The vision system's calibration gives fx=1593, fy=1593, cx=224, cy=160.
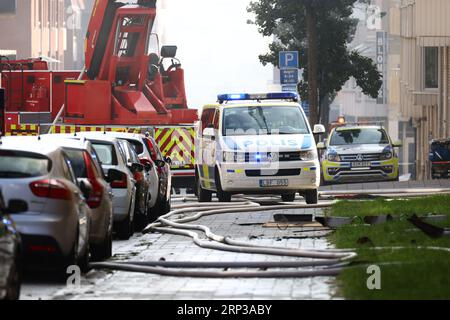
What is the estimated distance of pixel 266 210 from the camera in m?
27.3

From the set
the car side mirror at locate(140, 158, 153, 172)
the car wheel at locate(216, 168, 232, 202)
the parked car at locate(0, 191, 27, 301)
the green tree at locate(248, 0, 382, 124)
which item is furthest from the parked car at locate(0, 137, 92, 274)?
the green tree at locate(248, 0, 382, 124)

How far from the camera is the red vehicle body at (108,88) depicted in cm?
3881

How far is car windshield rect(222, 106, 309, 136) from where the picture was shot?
30.0 meters

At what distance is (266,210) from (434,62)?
40148 millimetres

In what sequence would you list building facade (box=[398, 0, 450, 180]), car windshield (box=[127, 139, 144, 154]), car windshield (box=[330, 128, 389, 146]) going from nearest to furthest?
car windshield (box=[127, 139, 144, 154]), car windshield (box=[330, 128, 389, 146]), building facade (box=[398, 0, 450, 180])

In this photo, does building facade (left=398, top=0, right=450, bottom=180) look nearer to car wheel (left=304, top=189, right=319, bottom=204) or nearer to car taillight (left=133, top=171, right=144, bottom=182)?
car wheel (left=304, top=189, right=319, bottom=204)

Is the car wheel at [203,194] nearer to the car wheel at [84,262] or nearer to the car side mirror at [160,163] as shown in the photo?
the car side mirror at [160,163]

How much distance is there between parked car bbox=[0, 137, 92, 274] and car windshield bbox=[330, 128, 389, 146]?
26.1m

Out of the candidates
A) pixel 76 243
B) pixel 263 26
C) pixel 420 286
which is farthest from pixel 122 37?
pixel 420 286

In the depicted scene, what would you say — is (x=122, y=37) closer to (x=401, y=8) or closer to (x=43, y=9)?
(x=401, y=8)

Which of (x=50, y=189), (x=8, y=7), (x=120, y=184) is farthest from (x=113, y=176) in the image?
(x=8, y=7)

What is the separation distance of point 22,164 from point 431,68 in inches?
2106

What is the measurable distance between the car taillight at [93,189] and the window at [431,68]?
49.6 meters

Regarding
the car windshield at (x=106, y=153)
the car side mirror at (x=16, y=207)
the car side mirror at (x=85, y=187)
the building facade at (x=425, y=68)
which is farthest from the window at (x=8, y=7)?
the car side mirror at (x=16, y=207)
